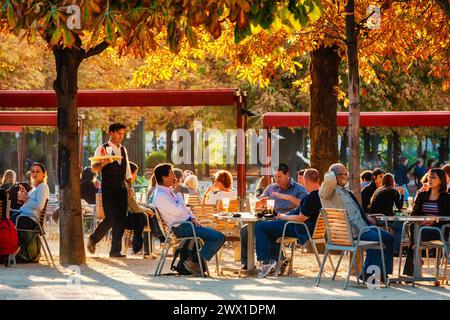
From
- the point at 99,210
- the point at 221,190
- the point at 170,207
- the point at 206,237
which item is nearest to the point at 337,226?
the point at 206,237

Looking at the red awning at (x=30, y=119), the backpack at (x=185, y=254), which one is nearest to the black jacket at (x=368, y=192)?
the backpack at (x=185, y=254)

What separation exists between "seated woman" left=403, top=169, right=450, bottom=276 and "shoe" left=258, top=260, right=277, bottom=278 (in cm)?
169

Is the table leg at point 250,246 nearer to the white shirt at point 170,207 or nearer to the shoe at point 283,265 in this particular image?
the shoe at point 283,265

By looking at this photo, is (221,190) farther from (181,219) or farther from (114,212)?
(181,219)

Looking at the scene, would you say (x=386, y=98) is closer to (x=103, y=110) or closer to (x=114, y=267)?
(x=103, y=110)

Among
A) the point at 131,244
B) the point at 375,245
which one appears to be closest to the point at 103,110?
the point at 131,244

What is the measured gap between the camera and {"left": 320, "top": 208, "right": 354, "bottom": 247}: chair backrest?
46.6 ft

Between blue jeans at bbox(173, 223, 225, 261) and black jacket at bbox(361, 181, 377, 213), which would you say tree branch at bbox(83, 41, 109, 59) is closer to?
blue jeans at bbox(173, 223, 225, 261)

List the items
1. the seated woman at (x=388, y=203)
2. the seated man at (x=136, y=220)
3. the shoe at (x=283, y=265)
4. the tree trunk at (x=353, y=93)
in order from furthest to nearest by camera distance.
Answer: the seated man at (x=136, y=220) → the seated woman at (x=388, y=203) → the tree trunk at (x=353, y=93) → the shoe at (x=283, y=265)

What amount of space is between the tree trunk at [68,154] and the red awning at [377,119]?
1029 cm

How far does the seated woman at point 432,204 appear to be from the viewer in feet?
50.7

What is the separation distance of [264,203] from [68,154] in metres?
2.90
